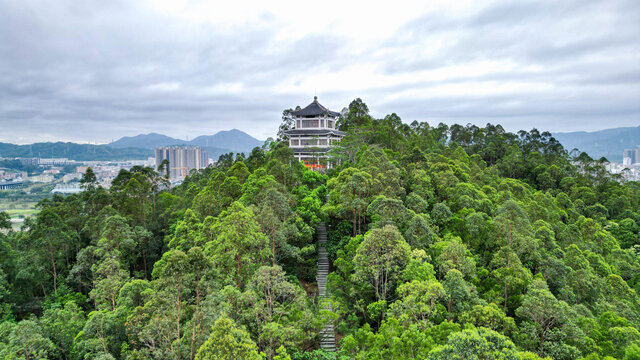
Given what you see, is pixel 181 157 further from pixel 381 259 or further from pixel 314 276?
pixel 381 259

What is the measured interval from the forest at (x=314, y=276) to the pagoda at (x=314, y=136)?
8356 mm

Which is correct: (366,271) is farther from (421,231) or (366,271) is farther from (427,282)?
(421,231)

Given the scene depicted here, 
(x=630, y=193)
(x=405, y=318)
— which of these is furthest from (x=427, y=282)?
(x=630, y=193)

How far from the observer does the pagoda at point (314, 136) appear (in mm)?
40344

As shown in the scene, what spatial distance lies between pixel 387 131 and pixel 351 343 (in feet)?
100

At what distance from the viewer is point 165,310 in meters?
12.9

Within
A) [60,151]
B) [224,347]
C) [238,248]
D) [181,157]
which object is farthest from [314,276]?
[60,151]

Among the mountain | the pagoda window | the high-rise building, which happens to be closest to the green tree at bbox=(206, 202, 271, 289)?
the pagoda window

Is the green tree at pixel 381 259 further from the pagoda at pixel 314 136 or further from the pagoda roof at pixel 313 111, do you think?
the pagoda roof at pixel 313 111

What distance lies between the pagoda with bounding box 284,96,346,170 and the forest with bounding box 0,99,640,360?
8356 millimetres

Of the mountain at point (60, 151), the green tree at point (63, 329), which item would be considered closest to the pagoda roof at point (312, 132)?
the green tree at point (63, 329)

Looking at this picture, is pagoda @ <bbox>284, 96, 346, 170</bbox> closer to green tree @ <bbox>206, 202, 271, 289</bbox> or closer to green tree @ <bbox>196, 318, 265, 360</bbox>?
green tree @ <bbox>206, 202, 271, 289</bbox>

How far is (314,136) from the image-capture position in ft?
140

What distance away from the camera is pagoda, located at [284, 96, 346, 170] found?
40344mm
